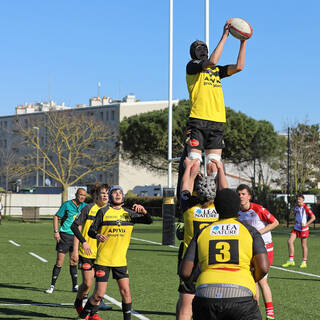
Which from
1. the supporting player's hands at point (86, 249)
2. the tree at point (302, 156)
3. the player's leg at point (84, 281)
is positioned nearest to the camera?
the supporting player's hands at point (86, 249)

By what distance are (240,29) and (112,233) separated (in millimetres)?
3432

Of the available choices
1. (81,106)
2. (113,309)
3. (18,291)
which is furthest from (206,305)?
(81,106)

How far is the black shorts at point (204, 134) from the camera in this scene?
8.11 m

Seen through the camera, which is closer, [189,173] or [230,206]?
[230,206]

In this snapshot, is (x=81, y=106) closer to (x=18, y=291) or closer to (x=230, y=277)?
(x=18, y=291)

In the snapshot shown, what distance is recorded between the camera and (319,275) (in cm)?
1722

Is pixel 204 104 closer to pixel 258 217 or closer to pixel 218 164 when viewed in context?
pixel 218 164

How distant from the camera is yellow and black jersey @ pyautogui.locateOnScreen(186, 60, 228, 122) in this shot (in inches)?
320

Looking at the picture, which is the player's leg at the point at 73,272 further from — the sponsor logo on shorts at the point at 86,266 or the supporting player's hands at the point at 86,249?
the supporting player's hands at the point at 86,249

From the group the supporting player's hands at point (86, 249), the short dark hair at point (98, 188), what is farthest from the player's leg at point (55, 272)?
the supporting player's hands at point (86, 249)

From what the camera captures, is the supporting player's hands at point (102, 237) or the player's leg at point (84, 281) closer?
the supporting player's hands at point (102, 237)

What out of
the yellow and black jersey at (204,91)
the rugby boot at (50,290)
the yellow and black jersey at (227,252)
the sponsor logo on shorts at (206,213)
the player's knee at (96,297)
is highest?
the yellow and black jersey at (204,91)

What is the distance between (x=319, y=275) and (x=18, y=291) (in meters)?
7.60

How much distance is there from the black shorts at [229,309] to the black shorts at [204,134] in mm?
2989
